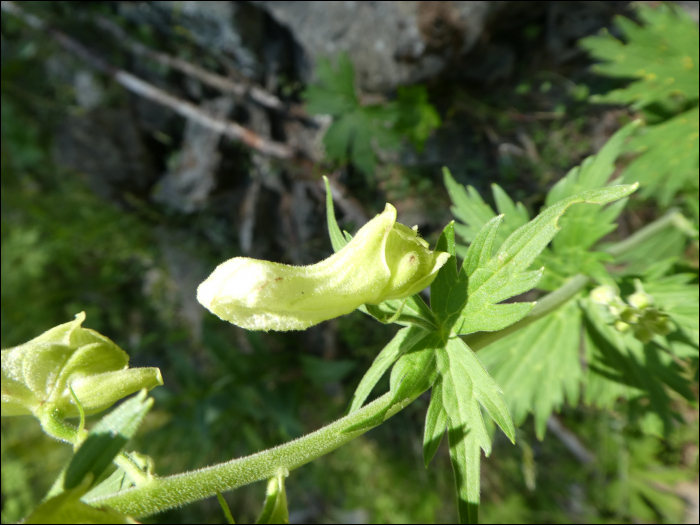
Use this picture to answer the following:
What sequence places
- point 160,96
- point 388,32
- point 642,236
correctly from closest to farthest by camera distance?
point 642,236
point 388,32
point 160,96

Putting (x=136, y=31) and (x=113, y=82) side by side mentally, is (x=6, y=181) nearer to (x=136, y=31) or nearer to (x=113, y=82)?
(x=113, y=82)

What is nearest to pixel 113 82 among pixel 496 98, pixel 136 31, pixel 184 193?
pixel 136 31

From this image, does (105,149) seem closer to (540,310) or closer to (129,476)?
(129,476)

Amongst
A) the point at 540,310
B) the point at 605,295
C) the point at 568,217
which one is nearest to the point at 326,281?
the point at 540,310

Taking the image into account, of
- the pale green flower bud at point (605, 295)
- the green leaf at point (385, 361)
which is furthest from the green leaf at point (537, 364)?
the green leaf at point (385, 361)

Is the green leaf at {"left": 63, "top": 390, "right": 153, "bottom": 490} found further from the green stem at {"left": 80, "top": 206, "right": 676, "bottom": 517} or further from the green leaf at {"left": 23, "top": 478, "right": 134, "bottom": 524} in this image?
the green stem at {"left": 80, "top": 206, "right": 676, "bottom": 517}

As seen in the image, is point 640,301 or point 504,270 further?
point 640,301

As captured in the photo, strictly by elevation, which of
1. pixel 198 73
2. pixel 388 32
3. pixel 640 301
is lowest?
pixel 640 301
